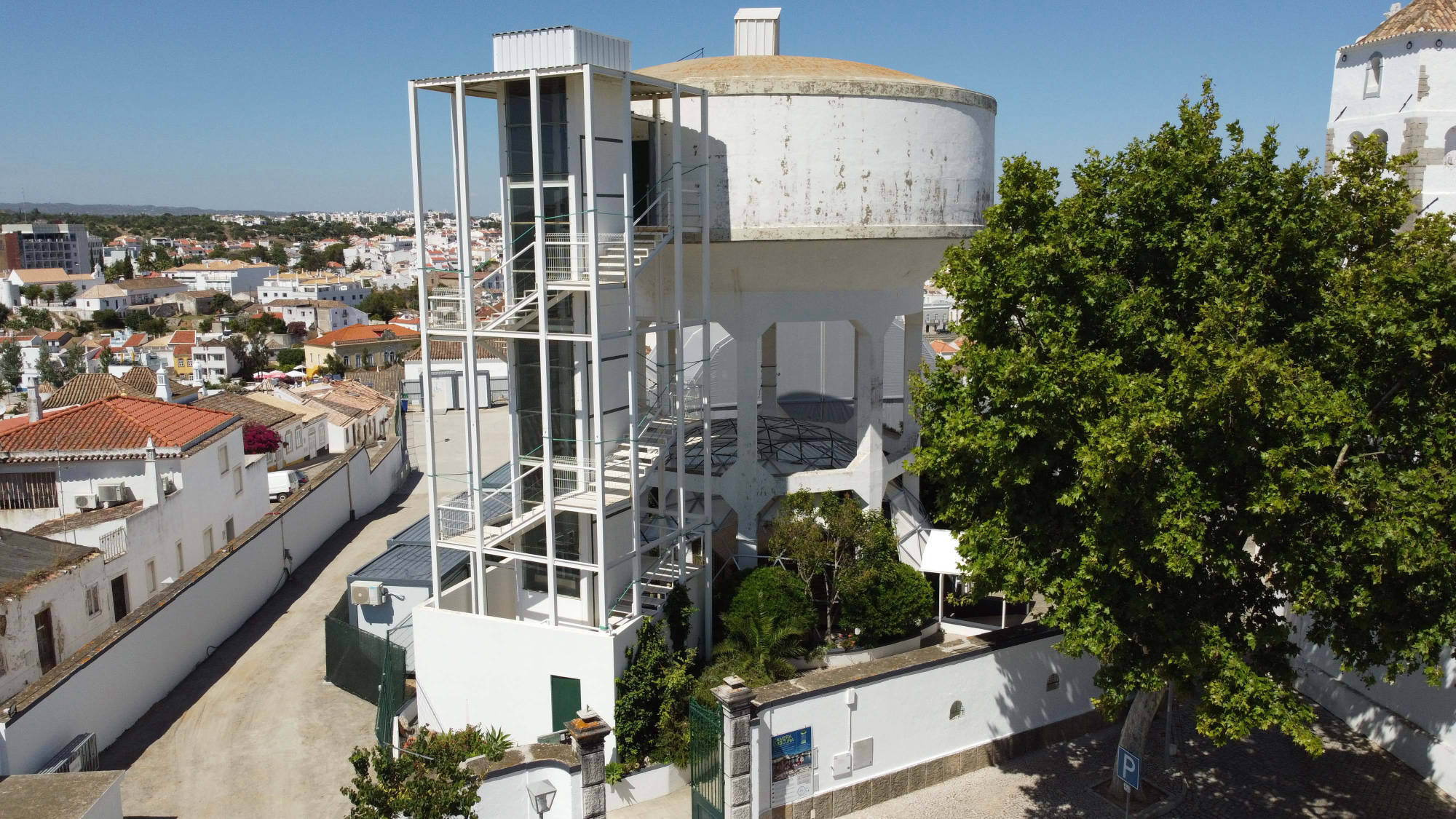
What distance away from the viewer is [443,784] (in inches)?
427

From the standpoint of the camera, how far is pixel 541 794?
40.8 feet

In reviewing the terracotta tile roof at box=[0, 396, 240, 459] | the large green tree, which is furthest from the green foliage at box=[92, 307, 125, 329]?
the large green tree

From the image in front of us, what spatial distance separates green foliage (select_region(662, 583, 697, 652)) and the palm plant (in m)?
0.72

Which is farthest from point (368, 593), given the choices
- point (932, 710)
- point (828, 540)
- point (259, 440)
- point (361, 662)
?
point (259, 440)

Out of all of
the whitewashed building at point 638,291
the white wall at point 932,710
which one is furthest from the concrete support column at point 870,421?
the white wall at point 932,710

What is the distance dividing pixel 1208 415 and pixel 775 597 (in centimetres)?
858

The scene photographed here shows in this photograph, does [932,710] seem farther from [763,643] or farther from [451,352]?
[451,352]

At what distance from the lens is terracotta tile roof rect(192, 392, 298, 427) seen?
129 feet

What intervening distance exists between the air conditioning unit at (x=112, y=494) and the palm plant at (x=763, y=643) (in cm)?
1502

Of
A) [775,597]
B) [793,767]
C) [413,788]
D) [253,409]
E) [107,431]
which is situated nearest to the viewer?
[413,788]

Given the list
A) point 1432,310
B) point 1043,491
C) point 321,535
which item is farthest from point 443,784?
point 321,535

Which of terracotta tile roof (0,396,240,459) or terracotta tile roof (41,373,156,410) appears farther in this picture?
terracotta tile roof (41,373,156,410)

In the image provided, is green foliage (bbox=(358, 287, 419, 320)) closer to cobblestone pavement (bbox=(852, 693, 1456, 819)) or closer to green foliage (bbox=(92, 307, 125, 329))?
green foliage (bbox=(92, 307, 125, 329))

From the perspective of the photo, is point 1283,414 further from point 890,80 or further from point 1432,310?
point 890,80
